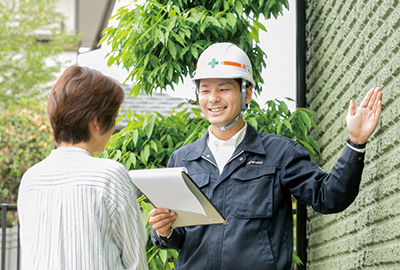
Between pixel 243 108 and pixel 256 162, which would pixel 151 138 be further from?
pixel 256 162

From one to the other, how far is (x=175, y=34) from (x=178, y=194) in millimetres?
1233

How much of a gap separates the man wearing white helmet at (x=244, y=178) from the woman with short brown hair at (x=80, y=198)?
53cm

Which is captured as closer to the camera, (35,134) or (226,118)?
(226,118)

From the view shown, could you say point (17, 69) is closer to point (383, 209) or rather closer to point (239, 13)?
point (239, 13)

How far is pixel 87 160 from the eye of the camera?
4.04ft

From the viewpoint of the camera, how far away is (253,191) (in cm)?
188

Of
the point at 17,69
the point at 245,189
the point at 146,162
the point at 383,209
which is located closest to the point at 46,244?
the point at 245,189

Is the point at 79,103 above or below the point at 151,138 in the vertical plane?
above

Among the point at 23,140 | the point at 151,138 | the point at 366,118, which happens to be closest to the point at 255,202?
the point at 366,118

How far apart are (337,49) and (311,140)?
0.56 m

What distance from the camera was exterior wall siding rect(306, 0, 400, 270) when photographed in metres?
1.74

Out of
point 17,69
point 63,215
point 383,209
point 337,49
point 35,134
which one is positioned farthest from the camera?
point 17,69

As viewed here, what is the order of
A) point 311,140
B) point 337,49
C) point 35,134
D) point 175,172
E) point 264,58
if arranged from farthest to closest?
point 35,134
point 264,58
point 311,140
point 337,49
point 175,172

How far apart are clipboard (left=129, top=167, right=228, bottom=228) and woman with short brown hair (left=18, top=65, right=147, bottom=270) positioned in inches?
9.5
